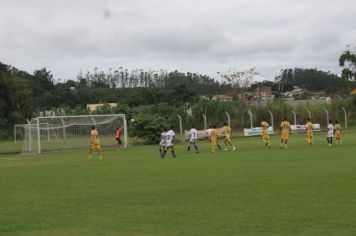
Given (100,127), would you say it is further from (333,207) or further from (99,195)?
(333,207)

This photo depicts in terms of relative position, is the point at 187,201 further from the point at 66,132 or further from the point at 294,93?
the point at 294,93

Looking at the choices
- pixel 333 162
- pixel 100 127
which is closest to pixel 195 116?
pixel 100 127

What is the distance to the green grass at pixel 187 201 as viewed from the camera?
10.1 metres

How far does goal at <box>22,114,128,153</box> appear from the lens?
44.0m

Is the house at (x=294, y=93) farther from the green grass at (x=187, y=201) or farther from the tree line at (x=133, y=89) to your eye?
the green grass at (x=187, y=201)

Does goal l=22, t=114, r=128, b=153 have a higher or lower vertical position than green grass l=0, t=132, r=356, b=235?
higher

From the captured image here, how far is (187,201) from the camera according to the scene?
43.2 ft

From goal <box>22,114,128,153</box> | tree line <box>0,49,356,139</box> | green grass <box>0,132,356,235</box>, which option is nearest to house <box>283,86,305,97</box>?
tree line <box>0,49,356,139</box>

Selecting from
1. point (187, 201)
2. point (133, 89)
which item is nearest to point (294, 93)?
point (133, 89)

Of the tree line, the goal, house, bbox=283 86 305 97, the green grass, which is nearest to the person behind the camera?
the green grass

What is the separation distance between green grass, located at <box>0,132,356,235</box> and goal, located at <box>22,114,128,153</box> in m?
22.9

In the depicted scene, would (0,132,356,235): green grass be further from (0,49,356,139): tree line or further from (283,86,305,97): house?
(283,86,305,97): house

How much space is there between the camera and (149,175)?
781 inches

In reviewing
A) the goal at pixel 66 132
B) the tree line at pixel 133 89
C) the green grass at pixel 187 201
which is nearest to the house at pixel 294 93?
the tree line at pixel 133 89
